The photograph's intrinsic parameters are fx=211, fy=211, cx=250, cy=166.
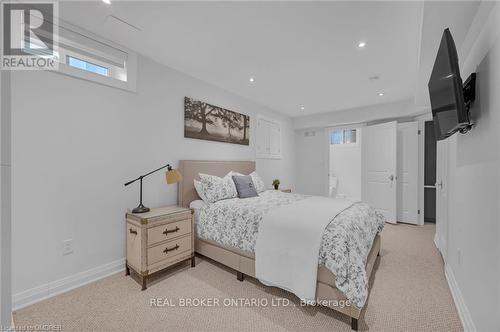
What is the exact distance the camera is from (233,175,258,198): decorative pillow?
3.00m

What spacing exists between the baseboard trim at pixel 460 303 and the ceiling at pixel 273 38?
214 centimetres

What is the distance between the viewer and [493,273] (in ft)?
3.71

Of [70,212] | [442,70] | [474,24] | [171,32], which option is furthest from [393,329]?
[171,32]

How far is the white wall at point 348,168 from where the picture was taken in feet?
20.9

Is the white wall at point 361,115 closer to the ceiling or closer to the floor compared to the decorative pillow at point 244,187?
closer to the ceiling

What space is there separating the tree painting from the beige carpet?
1.91 metres

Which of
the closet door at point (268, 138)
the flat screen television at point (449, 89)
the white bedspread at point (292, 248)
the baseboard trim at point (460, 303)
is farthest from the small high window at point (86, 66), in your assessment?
the baseboard trim at point (460, 303)

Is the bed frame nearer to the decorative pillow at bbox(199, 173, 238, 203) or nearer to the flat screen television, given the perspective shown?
the decorative pillow at bbox(199, 173, 238, 203)

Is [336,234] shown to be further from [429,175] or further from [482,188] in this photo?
[429,175]

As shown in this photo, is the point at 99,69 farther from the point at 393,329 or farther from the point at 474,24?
the point at 393,329

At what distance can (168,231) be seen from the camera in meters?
2.19

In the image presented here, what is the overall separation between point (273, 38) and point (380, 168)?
3587 millimetres

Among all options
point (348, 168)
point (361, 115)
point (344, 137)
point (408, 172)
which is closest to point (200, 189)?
point (361, 115)

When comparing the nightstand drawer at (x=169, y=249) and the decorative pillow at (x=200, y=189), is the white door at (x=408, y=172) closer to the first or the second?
the decorative pillow at (x=200, y=189)
